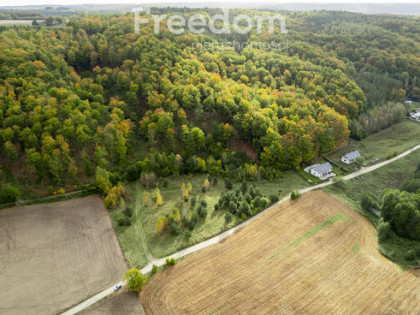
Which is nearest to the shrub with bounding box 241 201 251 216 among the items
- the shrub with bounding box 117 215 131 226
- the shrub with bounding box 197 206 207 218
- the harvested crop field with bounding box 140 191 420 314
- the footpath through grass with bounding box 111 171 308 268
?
the footpath through grass with bounding box 111 171 308 268

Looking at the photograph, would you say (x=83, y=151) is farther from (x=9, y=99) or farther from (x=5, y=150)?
(x=9, y=99)

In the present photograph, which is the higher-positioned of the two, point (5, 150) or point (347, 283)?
point (5, 150)

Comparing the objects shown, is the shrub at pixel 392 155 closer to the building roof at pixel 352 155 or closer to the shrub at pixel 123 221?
the building roof at pixel 352 155

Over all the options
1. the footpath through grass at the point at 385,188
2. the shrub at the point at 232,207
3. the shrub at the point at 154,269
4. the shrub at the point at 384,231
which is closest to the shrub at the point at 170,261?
the shrub at the point at 154,269

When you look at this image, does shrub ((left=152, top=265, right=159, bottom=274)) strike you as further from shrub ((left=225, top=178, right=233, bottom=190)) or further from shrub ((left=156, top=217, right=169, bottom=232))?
shrub ((left=225, top=178, right=233, bottom=190))

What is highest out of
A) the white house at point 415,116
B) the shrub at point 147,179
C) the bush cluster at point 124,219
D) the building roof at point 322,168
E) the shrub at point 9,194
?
the shrub at point 9,194

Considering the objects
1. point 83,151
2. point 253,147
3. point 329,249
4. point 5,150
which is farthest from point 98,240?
point 253,147
